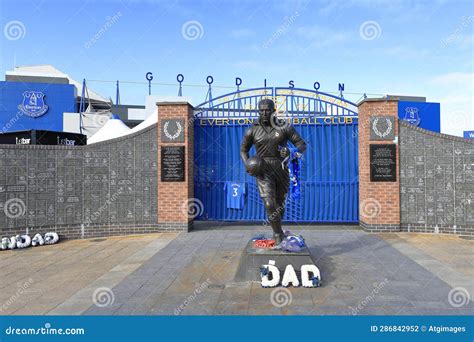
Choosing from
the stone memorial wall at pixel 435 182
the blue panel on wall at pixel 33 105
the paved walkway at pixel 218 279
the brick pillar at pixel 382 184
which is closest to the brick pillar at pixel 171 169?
the paved walkway at pixel 218 279

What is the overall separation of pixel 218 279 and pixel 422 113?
2848 centimetres

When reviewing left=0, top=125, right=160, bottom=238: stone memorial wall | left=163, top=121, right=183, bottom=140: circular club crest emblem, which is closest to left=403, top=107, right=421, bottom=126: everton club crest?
left=163, top=121, right=183, bottom=140: circular club crest emblem

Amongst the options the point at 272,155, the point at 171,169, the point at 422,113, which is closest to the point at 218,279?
the point at 272,155

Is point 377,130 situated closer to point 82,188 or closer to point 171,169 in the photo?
point 171,169

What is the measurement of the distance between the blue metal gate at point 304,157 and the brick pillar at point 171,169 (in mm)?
770

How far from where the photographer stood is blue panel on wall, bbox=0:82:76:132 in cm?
2880

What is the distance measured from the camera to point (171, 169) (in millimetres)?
9492

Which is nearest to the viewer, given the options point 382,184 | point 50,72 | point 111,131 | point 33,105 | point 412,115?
point 382,184

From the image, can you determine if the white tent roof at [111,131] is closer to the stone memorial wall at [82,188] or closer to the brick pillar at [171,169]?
the stone memorial wall at [82,188]

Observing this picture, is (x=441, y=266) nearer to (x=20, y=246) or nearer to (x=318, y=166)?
Answer: (x=318, y=166)

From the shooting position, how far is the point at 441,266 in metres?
6.18

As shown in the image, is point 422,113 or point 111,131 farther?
point 422,113

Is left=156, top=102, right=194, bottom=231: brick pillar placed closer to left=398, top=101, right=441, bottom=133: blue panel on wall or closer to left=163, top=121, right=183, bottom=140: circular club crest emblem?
left=163, top=121, right=183, bottom=140: circular club crest emblem

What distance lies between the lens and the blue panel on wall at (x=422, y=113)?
2856cm
